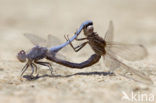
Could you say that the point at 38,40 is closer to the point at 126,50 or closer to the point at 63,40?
the point at 126,50

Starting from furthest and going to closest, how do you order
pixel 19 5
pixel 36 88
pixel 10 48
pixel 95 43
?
pixel 19 5 → pixel 10 48 → pixel 95 43 → pixel 36 88

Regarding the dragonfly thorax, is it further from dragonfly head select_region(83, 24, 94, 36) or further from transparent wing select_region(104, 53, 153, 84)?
transparent wing select_region(104, 53, 153, 84)

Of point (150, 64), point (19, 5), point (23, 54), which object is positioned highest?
point (19, 5)

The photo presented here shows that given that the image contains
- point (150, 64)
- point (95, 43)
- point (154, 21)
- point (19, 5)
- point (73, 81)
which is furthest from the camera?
point (19, 5)

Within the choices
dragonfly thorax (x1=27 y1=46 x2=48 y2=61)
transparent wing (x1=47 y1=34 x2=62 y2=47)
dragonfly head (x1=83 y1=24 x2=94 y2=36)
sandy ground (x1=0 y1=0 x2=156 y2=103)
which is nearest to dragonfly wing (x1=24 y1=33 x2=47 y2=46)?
transparent wing (x1=47 y1=34 x2=62 y2=47)

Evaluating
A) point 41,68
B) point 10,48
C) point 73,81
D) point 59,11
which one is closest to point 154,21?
point 59,11

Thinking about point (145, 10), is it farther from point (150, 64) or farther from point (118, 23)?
point (150, 64)

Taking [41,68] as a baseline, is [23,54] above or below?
above

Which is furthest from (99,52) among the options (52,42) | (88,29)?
(52,42)

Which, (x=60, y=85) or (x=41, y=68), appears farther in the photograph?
(x=41, y=68)
